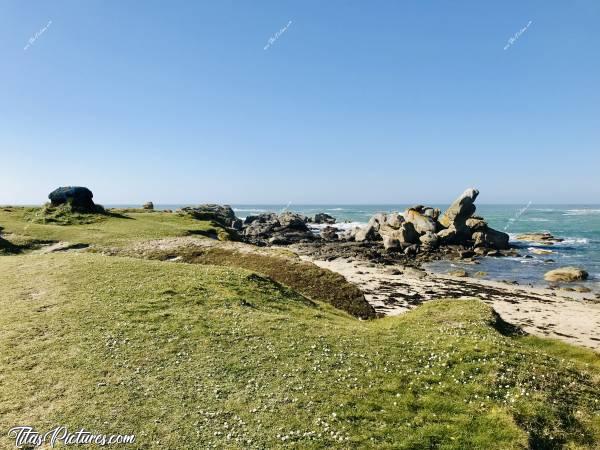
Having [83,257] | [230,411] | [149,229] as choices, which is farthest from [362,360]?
[149,229]

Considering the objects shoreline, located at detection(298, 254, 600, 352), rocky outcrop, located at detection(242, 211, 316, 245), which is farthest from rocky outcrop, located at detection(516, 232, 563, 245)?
rocky outcrop, located at detection(242, 211, 316, 245)

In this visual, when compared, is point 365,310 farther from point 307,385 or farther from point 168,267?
point 307,385

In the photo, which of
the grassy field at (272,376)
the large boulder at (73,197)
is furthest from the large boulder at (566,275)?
the large boulder at (73,197)

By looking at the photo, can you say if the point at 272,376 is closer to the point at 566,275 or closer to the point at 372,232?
the point at 566,275

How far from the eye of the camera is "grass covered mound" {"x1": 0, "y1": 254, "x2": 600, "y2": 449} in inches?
470

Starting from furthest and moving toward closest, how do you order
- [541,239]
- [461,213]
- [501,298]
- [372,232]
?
[541,239] → [372,232] → [461,213] → [501,298]

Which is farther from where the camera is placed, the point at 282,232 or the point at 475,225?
the point at 282,232

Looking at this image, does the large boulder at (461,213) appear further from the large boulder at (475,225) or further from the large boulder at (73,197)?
the large boulder at (73,197)

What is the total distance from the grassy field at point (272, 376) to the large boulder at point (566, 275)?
153 ft

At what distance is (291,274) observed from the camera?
36375 millimetres

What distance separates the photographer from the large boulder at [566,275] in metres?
61.0

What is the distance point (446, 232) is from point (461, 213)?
6613 mm

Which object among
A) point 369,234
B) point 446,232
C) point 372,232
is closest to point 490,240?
point 446,232

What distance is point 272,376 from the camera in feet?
48.8
